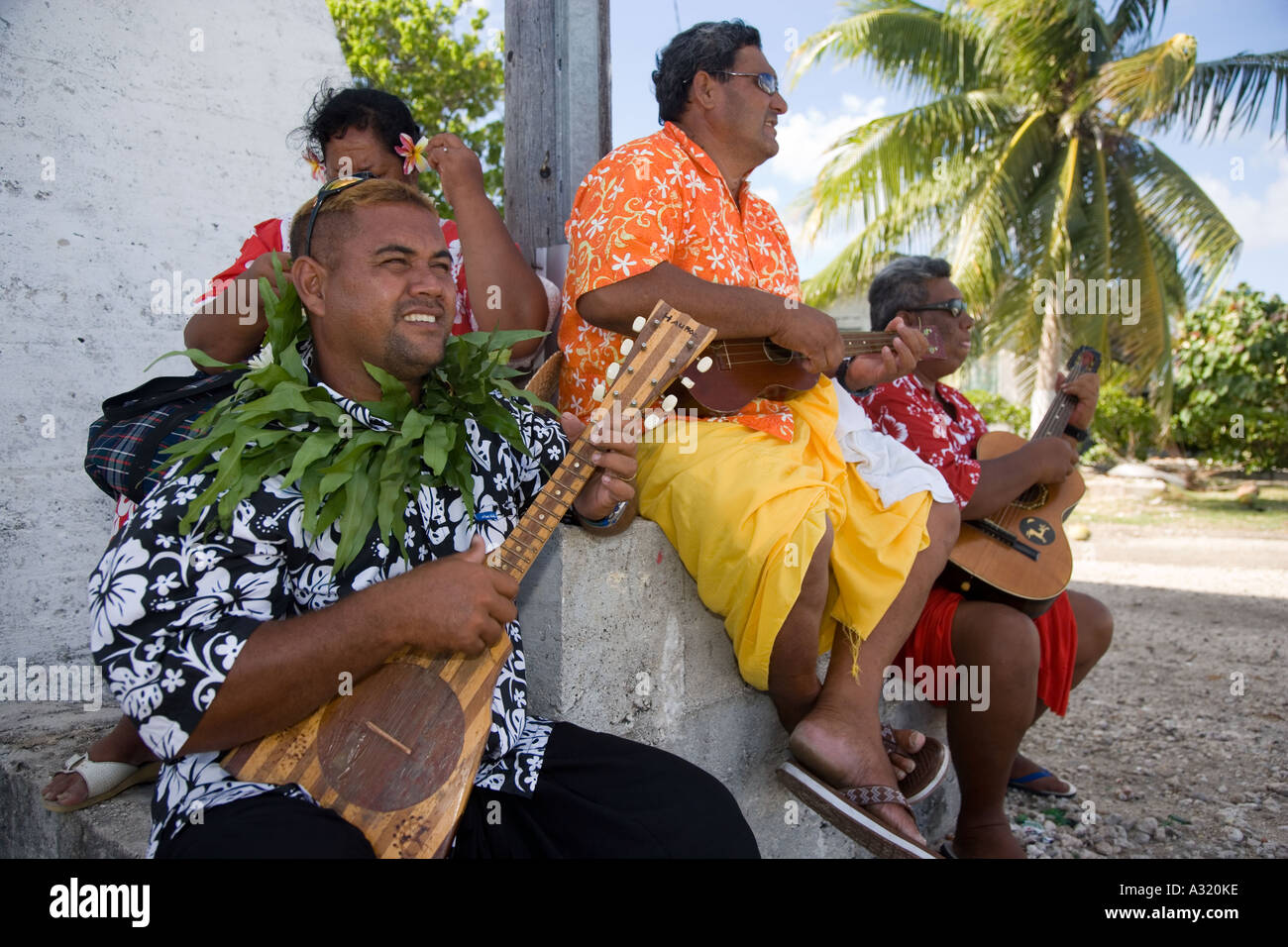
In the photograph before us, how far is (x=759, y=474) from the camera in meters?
2.62

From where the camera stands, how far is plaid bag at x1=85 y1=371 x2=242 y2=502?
90.5 inches

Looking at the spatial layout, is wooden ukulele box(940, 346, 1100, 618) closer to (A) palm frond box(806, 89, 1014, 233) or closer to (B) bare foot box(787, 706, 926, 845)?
(B) bare foot box(787, 706, 926, 845)

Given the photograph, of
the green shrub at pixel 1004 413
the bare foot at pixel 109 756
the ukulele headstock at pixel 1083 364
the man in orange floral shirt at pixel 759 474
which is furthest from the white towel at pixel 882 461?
the green shrub at pixel 1004 413

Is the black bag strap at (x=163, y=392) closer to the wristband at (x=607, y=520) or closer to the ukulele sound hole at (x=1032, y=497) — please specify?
the wristband at (x=607, y=520)

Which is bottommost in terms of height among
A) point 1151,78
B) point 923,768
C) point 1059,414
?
point 923,768

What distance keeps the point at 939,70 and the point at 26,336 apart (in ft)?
49.8

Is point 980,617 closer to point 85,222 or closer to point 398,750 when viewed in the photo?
point 398,750

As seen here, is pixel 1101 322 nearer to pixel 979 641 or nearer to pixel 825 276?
pixel 825 276

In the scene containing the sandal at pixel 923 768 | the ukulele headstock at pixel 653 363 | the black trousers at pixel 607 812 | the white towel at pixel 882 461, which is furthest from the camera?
the white towel at pixel 882 461

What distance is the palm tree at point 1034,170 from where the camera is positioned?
1420cm

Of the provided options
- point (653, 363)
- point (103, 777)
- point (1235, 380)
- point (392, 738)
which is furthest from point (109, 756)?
point (1235, 380)

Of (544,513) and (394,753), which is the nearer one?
(394,753)

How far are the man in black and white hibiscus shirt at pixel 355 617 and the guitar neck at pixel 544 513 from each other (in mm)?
57

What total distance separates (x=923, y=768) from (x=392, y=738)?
1.76 meters
